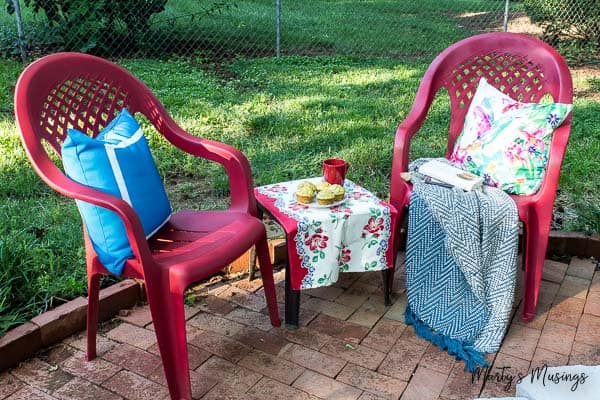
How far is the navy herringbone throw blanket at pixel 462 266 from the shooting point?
2576 millimetres

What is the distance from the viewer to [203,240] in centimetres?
235

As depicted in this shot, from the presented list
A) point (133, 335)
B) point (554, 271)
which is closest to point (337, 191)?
point (133, 335)

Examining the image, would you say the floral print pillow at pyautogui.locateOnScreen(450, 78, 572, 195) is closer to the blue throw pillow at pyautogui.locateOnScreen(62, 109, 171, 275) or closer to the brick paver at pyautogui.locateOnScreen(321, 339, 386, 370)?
the brick paver at pyautogui.locateOnScreen(321, 339, 386, 370)

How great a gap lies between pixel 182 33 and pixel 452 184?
6.00 metres

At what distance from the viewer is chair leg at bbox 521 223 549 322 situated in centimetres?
271

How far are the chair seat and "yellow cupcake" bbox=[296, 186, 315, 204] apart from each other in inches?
10.8

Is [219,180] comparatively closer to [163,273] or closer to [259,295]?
[259,295]

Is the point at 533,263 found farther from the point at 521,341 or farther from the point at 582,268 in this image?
the point at 582,268

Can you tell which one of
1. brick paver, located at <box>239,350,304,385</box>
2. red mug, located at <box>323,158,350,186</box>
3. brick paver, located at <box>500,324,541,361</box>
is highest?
red mug, located at <box>323,158,350,186</box>

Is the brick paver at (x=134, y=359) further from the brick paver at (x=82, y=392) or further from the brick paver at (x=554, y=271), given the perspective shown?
the brick paver at (x=554, y=271)

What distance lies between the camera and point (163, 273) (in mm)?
2098

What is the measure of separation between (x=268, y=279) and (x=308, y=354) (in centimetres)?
35

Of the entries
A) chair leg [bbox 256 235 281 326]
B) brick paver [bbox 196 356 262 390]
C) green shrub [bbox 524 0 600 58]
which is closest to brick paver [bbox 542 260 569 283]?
chair leg [bbox 256 235 281 326]

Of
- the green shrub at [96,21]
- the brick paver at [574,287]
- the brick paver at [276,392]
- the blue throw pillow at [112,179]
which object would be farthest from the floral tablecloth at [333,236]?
the green shrub at [96,21]
